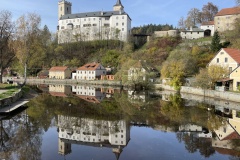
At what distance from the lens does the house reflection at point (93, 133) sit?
46.0ft

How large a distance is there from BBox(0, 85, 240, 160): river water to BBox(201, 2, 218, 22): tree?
63.7 meters

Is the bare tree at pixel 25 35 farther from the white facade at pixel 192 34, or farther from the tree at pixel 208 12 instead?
the tree at pixel 208 12

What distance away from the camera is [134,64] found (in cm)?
5169

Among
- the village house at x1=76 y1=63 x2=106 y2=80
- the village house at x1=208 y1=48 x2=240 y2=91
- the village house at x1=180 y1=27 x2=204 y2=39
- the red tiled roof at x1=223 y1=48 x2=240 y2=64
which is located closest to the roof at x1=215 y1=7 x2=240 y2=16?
the village house at x1=180 y1=27 x2=204 y2=39

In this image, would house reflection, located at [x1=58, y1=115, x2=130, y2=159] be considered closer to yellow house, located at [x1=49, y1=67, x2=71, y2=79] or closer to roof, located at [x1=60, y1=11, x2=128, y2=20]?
yellow house, located at [x1=49, y1=67, x2=71, y2=79]

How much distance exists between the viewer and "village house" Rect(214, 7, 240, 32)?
222 feet

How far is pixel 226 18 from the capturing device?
69000 mm

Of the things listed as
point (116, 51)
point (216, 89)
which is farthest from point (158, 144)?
point (116, 51)

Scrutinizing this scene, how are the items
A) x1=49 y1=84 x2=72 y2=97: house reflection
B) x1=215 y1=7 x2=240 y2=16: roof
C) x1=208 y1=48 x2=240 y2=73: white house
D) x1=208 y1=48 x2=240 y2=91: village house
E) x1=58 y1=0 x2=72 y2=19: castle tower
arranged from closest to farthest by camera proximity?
x1=208 y1=48 x2=240 y2=91: village house < x1=208 y1=48 x2=240 y2=73: white house < x1=49 y1=84 x2=72 y2=97: house reflection < x1=215 y1=7 x2=240 y2=16: roof < x1=58 y1=0 x2=72 y2=19: castle tower

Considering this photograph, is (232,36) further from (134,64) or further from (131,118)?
(131,118)

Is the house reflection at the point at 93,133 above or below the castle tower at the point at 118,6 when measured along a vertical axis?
below

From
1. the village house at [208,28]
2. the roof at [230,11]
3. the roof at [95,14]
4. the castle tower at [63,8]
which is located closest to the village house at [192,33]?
the village house at [208,28]

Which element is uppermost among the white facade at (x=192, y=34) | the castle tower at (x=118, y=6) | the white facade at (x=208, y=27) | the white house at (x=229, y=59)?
the castle tower at (x=118, y=6)

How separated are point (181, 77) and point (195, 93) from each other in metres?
4.78
